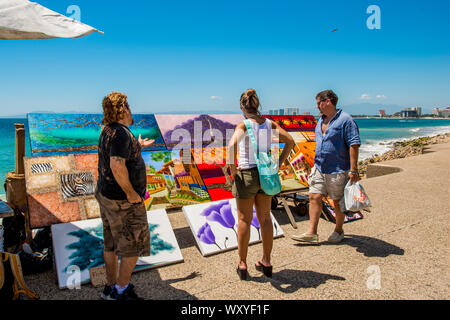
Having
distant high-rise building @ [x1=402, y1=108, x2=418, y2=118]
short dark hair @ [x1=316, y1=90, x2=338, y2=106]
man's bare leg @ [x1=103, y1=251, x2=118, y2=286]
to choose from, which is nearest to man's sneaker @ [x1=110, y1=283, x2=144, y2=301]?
man's bare leg @ [x1=103, y1=251, x2=118, y2=286]

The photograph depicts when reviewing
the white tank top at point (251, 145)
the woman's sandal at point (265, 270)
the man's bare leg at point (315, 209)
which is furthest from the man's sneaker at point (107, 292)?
the man's bare leg at point (315, 209)

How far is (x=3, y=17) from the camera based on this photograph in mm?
2414

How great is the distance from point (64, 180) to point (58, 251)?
31.0 inches

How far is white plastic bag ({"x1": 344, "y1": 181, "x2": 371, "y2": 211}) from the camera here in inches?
131

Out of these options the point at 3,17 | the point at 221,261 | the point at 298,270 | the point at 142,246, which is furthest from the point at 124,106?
the point at 298,270

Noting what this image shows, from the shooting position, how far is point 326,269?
3.02 meters

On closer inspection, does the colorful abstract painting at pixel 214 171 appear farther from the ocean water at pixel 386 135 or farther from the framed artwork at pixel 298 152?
the ocean water at pixel 386 135

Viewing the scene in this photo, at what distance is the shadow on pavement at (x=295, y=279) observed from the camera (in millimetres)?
2711

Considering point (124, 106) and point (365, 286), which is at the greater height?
point (124, 106)

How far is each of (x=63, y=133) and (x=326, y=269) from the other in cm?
338

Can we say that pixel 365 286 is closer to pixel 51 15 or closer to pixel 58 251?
pixel 58 251

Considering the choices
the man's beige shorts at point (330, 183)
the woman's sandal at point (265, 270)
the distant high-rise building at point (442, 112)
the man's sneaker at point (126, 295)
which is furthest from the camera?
the distant high-rise building at point (442, 112)

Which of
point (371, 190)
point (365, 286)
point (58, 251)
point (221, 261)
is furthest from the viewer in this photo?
point (371, 190)

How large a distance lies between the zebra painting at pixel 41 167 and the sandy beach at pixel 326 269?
1.07 meters
